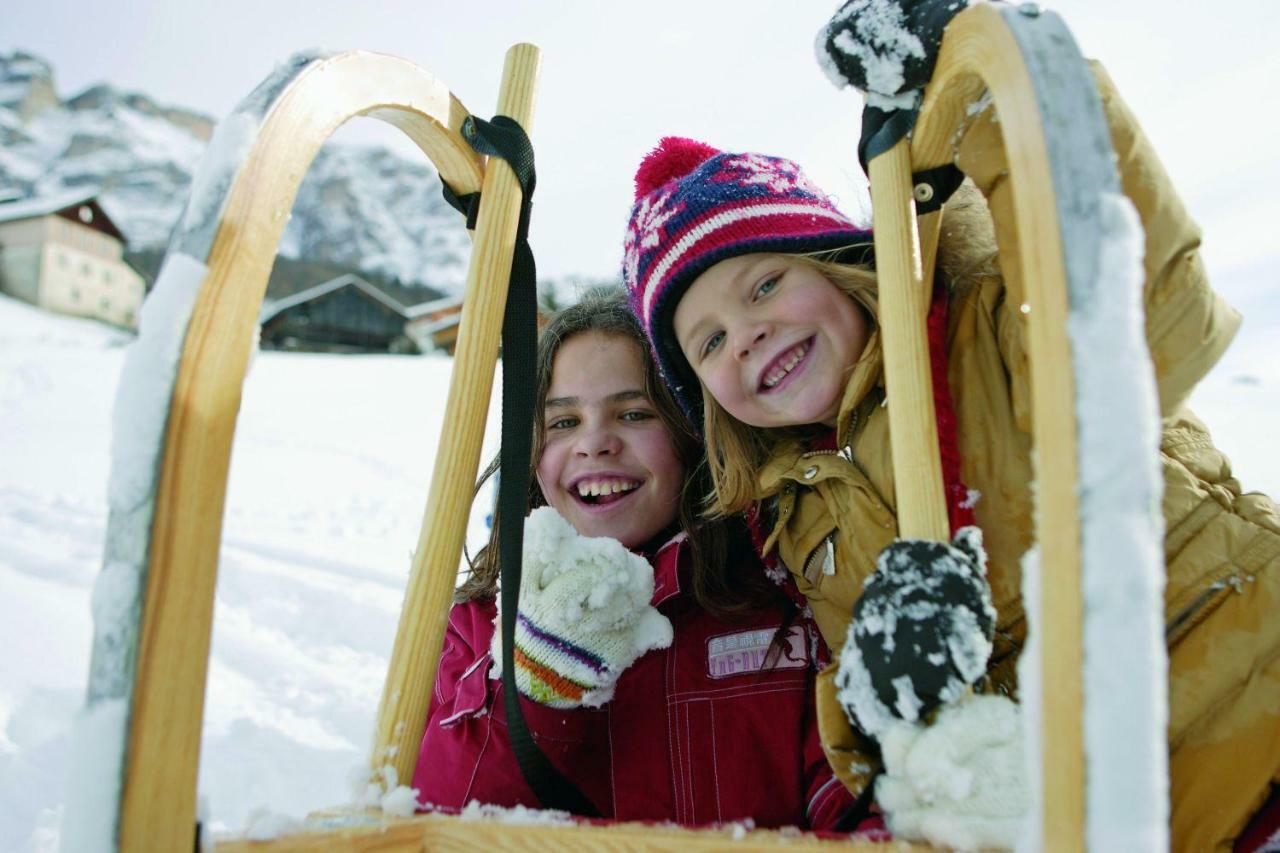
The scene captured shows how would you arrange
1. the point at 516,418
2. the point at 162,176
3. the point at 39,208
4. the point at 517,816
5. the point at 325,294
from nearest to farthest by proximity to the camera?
the point at 517,816, the point at 516,418, the point at 325,294, the point at 39,208, the point at 162,176

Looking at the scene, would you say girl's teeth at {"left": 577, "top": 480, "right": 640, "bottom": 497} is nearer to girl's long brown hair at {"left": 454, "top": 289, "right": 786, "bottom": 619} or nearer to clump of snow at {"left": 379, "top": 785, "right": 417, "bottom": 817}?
girl's long brown hair at {"left": 454, "top": 289, "right": 786, "bottom": 619}

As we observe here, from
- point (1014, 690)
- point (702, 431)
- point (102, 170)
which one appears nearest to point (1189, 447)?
point (1014, 690)

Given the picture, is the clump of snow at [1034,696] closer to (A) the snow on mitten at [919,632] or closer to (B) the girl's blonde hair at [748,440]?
(A) the snow on mitten at [919,632]

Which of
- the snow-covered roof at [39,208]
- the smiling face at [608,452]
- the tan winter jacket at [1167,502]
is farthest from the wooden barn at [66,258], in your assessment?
the tan winter jacket at [1167,502]

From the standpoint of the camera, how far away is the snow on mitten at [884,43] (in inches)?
38.7

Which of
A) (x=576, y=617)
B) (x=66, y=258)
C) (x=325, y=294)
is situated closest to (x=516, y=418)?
(x=576, y=617)

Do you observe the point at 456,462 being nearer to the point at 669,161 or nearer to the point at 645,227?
the point at 645,227

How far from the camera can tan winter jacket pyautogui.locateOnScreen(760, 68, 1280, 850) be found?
3.39 ft

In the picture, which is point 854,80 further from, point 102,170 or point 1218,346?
point 102,170

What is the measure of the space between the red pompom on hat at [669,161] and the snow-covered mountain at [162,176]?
57.3 metres

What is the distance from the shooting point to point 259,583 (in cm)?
411

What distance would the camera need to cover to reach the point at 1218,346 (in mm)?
1059

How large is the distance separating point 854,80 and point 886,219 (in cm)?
19

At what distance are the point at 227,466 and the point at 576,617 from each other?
2.81 feet
